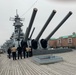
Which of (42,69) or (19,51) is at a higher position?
(19,51)

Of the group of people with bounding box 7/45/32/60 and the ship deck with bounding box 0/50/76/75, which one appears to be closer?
the ship deck with bounding box 0/50/76/75

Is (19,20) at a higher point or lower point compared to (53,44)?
higher

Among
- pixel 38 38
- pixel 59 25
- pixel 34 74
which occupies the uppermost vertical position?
pixel 59 25

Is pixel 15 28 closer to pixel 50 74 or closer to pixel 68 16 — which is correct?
pixel 68 16

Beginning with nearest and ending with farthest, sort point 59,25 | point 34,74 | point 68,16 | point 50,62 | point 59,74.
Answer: point 59,74 < point 34,74 < point 50,62 < point 68,16 < point 59,25

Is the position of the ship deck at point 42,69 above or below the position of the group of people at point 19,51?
below

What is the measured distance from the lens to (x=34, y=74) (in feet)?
21.9

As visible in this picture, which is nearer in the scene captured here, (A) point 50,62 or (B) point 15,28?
(A) point 50,62

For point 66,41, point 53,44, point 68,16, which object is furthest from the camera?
point 53,44

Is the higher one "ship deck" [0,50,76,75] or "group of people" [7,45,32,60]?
"group of people" [7,45,32,60]

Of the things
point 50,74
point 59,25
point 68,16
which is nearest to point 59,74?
point 50,74

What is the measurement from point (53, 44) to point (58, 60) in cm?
3563

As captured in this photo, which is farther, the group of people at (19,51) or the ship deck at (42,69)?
the group of people at (19,51)

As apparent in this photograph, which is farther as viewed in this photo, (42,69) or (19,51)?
(19,51)
